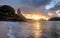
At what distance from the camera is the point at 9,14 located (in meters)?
2.05

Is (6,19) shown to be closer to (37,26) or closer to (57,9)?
(37,26)

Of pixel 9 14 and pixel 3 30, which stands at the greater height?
pixel 9 14

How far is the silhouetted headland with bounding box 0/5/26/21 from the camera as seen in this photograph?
205 centimetres

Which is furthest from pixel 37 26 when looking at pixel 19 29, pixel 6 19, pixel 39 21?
pixel 6 19

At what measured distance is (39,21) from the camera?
80.7 inches

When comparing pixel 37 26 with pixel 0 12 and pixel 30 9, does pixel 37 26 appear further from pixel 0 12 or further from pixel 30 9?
pixel 0 12

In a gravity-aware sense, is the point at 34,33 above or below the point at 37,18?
below

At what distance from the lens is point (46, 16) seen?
2.04 meters

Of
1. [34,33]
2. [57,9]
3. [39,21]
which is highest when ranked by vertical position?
[57,9]

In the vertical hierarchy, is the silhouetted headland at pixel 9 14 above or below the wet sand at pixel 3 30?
above

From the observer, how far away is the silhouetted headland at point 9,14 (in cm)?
205

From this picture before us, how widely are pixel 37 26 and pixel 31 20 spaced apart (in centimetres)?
10

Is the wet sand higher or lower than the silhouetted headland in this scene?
lower

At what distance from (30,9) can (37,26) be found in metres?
0.22
